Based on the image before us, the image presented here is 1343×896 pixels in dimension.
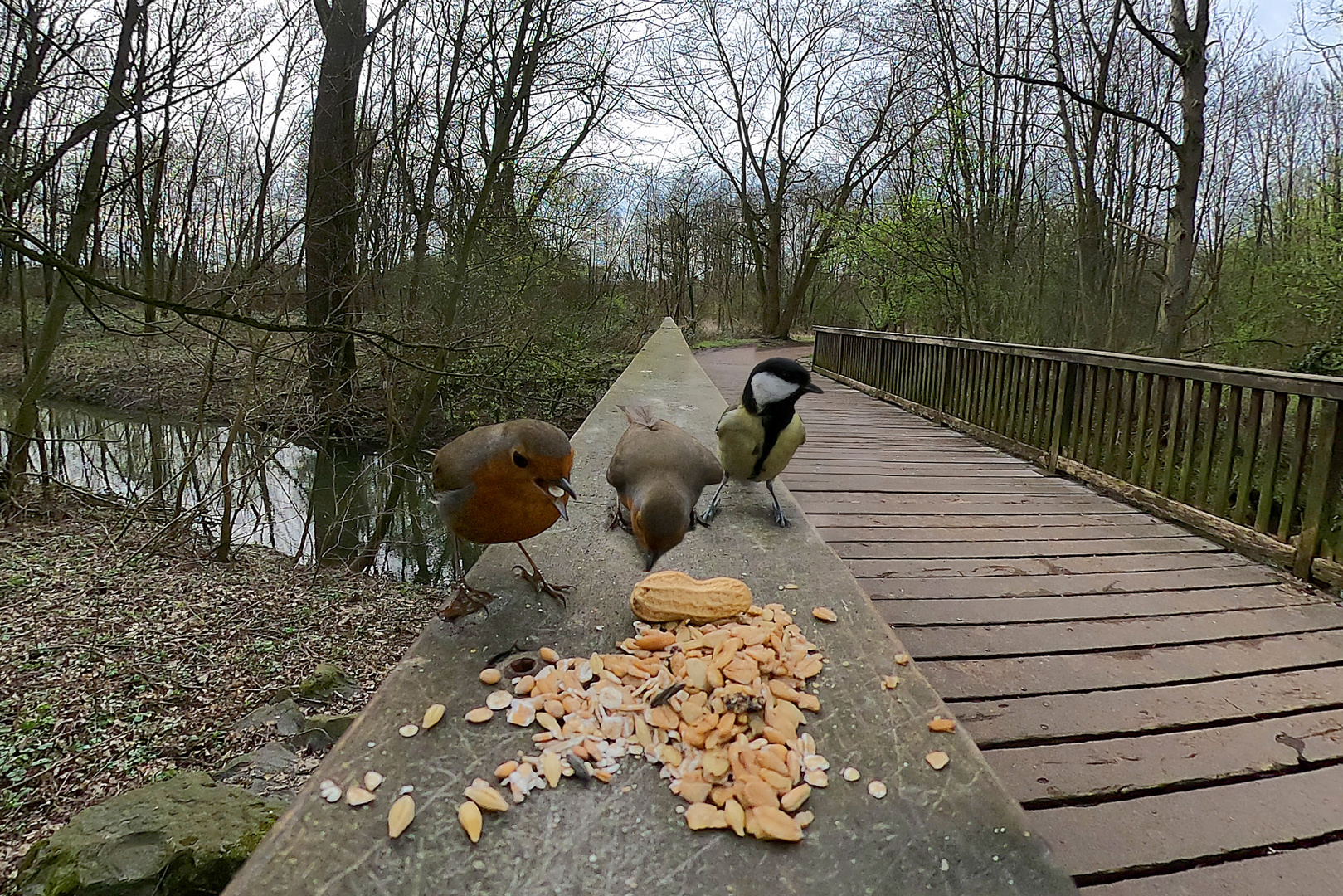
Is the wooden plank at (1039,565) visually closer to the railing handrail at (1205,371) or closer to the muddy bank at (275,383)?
the railing handrail at (1205,371)

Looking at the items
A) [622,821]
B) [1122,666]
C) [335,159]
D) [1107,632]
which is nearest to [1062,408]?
[1107,632]

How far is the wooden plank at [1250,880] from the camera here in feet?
6.28

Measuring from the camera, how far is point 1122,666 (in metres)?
3.03

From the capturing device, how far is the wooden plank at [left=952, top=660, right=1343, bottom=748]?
2.58 metres

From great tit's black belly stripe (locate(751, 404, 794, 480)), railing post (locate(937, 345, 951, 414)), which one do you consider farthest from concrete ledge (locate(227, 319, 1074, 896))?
railing post (locate(937, 345, 951, 414))

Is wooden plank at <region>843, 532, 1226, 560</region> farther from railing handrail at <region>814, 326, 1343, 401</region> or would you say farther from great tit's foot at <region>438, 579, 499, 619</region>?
great tit's foot at <region>438, 579, 499, 619</region>

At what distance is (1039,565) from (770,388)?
1.99m

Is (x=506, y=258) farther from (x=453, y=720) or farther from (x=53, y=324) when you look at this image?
(x=453, y=720)

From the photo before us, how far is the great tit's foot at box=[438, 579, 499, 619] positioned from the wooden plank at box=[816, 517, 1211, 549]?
282 centimetres

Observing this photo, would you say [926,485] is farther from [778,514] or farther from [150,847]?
[150,847]

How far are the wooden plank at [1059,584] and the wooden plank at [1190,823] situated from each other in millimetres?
1470

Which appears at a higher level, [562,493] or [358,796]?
[562,493]

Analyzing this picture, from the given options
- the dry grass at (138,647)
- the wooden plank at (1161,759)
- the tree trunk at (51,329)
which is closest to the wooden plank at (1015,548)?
the wooden plank at (1161,759)

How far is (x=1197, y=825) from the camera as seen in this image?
214 cm
